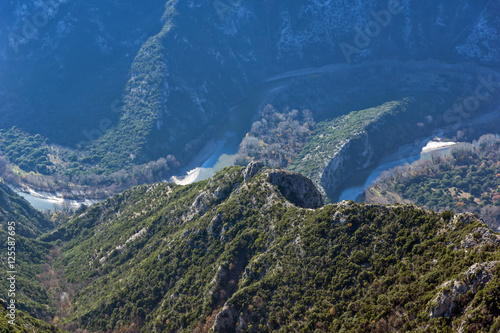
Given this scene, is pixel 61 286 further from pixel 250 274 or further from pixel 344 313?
pixel 344 313

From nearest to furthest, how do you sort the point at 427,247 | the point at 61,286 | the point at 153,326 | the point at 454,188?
the point at 427,247 < the point at 153,326 < the point at 61,286 < the point at 454,188

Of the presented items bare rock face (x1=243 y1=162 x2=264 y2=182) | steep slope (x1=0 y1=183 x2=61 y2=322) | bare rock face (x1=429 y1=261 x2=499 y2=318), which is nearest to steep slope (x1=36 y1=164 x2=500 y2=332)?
bare rock face (x1=429 y1=261 x2=499 y2=318)

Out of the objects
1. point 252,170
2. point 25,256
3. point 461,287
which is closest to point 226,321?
point 461,287

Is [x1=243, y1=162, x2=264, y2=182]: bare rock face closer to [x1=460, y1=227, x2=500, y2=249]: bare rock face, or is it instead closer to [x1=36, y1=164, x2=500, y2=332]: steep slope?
[x1=36, y1=164, x2=500, y2=332]: steep slope

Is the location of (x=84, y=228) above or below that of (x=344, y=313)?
above

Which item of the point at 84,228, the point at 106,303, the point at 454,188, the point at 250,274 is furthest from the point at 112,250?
the point at 454,188

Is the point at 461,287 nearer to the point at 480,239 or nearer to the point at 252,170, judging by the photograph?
the point at 480,239
